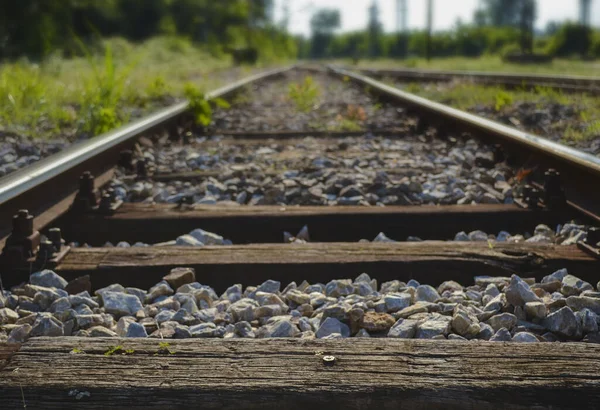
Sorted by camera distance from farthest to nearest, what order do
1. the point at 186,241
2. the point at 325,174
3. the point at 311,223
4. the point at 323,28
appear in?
the point at 323,28
the point at 325,174
the point at 311,223
the point at 186,241

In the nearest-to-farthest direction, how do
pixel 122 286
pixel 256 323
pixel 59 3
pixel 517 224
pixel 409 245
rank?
pixel 256 323, pixel 122 286, pixel 409 245, pixel 517 224, pixel 59 3

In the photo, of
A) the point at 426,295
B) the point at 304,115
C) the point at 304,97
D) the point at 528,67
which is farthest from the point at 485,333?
the point at 528,67

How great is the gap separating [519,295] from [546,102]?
509 cm

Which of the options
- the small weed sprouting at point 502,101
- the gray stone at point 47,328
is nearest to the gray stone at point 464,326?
the gray stone at point 47,328

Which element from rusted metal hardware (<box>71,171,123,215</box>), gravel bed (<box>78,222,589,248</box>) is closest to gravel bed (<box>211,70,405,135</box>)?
rusted metal hardware (<box>71,171,123,215</box>)

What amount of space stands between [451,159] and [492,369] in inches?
124

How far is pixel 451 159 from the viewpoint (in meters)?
4.43

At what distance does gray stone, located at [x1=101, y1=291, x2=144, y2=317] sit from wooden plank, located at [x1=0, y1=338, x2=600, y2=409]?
53 centimetres

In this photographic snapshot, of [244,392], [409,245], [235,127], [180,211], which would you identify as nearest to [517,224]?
[409,245]

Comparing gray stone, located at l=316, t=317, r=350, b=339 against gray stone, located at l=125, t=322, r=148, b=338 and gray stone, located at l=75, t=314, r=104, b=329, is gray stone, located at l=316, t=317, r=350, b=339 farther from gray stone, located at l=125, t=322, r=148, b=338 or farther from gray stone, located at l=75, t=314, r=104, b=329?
gray stone, located at l=75, t=314, r=104, b=329

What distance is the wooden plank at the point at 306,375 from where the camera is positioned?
4.29 ft

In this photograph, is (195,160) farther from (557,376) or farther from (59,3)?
(59,3)

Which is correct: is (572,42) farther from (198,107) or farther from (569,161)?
(569,161)

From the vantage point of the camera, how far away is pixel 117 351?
1.48m
